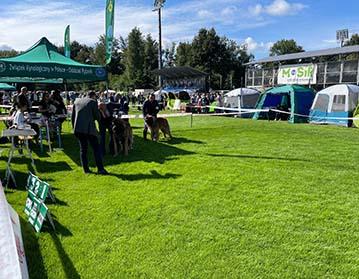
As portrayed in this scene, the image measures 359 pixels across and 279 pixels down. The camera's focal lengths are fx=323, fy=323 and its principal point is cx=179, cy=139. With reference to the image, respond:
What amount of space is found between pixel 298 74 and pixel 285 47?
5650 cm

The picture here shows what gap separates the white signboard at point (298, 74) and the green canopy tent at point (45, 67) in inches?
855

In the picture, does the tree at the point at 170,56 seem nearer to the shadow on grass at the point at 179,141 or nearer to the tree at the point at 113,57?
the tree at the point at 113,57

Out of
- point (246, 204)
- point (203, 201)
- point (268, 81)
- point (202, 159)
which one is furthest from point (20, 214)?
point (268, 81)

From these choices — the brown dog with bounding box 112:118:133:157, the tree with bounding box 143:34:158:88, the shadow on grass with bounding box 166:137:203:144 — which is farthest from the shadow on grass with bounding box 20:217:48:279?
the tree with bounding box 143:34:158:88

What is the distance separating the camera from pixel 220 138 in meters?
10.9

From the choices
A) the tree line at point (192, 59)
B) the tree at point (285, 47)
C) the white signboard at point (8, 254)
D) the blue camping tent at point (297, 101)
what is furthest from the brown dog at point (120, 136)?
the tree at point (285, 47)

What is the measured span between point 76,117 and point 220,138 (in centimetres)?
585

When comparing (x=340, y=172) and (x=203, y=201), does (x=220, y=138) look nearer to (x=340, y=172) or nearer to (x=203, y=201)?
(x=340, y=172)

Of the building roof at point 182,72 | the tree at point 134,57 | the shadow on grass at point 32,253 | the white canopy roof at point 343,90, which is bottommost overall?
the shadow on grass at point 32,253

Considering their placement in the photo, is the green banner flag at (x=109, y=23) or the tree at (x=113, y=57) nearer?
the green banner flag at (x=109, y=23)

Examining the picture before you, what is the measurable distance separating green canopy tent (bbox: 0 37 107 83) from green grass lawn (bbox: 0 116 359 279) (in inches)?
89.8

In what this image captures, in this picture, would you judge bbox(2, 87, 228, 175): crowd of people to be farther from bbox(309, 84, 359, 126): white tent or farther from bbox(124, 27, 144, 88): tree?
bbox(124, 27, 144, 88): tree

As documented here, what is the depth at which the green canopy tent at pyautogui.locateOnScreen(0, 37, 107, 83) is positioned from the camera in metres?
8.27

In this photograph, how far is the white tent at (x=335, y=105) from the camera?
15.9 m
